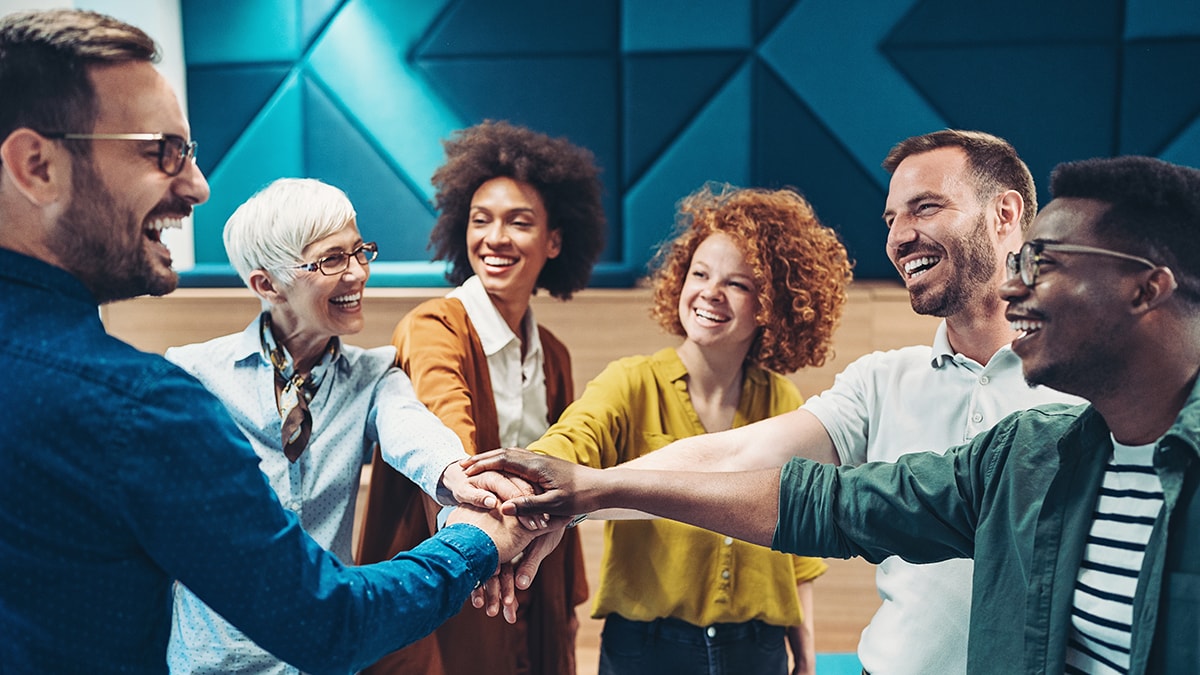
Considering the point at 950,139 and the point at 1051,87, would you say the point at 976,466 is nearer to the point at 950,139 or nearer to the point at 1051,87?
the point at 950,139

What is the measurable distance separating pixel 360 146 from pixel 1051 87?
2.52m

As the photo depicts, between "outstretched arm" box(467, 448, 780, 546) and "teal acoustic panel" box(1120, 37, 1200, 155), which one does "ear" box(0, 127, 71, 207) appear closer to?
"outstretched arm" box(467, 448, 780, 546)

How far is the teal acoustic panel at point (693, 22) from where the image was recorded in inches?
145

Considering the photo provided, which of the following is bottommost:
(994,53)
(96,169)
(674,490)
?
(674,490)

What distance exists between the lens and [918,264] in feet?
6.07

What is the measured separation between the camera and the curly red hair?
2244 mm

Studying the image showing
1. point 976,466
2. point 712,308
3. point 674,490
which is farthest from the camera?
point 712,308

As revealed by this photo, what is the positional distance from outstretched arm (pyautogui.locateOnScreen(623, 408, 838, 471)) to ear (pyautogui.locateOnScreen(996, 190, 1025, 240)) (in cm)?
48

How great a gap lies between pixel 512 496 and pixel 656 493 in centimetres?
26

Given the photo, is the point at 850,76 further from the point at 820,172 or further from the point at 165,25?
the point at 165,25

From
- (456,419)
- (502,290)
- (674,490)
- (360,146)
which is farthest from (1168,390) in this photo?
(360,146)

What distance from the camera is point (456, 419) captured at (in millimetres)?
1984

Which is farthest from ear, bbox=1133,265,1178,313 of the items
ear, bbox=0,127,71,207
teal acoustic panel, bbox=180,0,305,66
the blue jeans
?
teal acoustic panel, bbox=180,0,305,66

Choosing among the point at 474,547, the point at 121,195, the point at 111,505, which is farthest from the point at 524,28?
the point at 111,505
